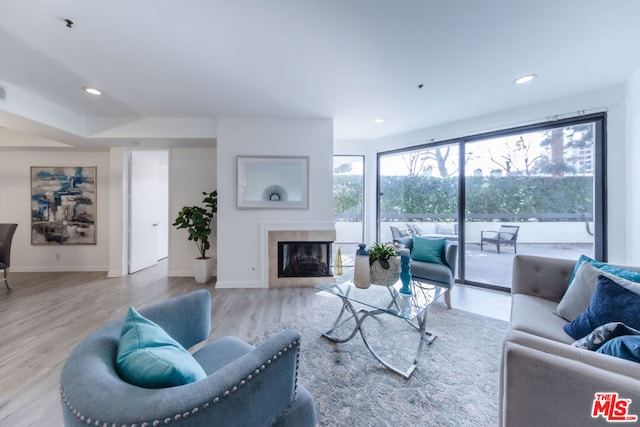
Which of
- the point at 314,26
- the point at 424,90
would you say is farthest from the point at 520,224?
the point at 314,26

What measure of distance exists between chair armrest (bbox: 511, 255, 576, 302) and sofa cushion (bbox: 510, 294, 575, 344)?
7cm

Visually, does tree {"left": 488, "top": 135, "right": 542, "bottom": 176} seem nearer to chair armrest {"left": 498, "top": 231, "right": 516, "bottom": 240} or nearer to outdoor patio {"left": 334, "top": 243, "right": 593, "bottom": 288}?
chair armrest {"left": 498, "top": 231, "right": 516, "bottom": 240}

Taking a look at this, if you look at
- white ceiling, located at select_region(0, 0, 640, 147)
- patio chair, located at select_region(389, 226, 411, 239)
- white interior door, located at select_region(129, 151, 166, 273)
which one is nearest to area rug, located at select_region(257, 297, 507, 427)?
patio chair, located at select_region(389, 226, 411, 239)

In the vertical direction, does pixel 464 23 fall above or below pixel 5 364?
above

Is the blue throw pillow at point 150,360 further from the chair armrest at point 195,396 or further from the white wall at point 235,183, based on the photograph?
the white wall at point 235,183

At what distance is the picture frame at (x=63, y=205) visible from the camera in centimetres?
417

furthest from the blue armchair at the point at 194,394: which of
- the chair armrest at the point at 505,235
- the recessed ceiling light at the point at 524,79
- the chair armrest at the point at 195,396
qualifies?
the chair armrest at the point at 505,235

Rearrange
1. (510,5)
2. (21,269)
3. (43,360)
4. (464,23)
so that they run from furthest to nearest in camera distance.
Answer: (21,269), (43,360), (464,23), (510,5)

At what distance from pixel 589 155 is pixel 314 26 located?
3.51 metres

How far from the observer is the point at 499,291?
3299 millimetres

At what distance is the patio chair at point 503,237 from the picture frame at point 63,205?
6761 mm

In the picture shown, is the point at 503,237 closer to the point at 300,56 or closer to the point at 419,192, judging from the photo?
the point at 419,192

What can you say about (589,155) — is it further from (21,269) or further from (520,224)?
(21,269)

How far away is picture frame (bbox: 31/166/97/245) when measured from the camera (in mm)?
4168
